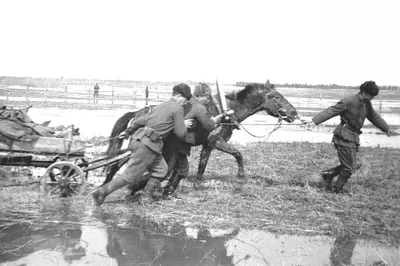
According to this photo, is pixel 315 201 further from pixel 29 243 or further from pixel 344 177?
pixel 29 243

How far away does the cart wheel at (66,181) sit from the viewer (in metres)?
6.10

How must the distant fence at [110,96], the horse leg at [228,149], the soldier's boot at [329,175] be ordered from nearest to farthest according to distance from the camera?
the soldier's boot at [329,175]
the horse leg at [228,149]
the distant fence at [110,96]

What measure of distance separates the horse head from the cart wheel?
152 inches

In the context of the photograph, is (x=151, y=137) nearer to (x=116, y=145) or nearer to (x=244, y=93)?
(x=116, y=145)

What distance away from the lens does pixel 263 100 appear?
337 inches

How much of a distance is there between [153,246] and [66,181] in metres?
2.33

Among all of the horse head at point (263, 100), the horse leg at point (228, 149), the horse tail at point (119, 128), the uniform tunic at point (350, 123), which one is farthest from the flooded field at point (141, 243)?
the horse head at point (263, 100)

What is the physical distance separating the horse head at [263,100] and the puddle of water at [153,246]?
3.89 m

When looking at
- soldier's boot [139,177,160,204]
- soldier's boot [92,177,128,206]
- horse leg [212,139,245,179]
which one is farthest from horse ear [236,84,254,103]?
soldier's boot [92,177,128,206]

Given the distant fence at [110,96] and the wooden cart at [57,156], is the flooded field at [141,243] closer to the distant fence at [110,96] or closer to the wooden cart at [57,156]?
the wooden cart at [57,156]

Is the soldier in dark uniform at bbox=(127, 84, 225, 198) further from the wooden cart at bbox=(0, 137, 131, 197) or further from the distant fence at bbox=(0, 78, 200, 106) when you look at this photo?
the distant fence at bbox=(0, 78, 200, 106)

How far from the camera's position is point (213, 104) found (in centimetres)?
805

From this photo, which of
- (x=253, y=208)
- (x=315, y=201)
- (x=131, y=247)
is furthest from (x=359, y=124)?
(x=131, y=247)

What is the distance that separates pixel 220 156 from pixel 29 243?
6.88 m
